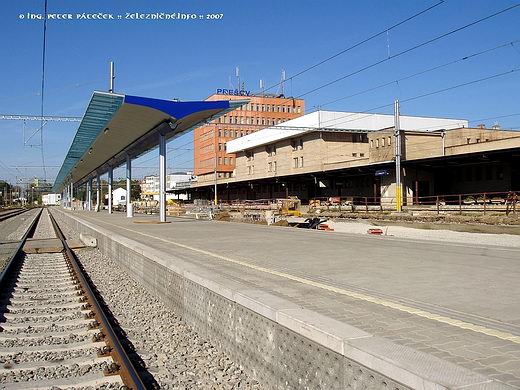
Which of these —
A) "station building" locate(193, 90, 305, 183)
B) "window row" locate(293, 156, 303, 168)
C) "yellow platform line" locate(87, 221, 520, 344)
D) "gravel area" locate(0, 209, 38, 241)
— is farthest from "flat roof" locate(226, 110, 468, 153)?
"yellow platform line" locate(87, 221, 520, 344)

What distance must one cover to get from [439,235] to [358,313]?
18013mm

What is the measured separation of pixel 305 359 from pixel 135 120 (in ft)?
87.1

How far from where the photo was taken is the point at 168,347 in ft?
22.5

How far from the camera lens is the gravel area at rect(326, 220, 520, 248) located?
18.6m

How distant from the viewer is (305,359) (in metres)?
4.39

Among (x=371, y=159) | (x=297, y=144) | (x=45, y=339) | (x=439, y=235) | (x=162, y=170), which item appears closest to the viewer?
(x=45, y=339)

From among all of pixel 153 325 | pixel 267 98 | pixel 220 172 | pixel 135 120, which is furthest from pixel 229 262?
pixel 267 98

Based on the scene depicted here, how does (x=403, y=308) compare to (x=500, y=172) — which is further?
(x=500, y=172)

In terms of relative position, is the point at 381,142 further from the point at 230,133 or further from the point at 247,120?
the point at 230,133

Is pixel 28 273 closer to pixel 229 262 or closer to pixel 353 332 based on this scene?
pixel 229 262

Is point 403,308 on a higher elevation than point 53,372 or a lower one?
higher

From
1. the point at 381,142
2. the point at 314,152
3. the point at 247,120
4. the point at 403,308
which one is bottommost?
the point at 403,308

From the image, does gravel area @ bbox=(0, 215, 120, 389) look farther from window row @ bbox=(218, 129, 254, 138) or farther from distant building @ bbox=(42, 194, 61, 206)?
distant building @ bbox=(42, 194, 61, 206)

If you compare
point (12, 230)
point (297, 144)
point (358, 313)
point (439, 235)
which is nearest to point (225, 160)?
point (297, 144)
